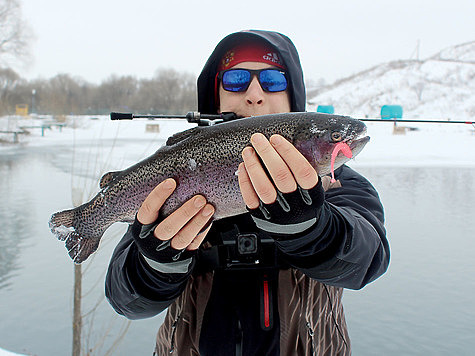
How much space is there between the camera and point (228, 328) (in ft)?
5.23

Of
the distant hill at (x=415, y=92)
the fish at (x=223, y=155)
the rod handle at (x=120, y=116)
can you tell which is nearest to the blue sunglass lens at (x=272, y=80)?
the fish at (x=223, y=155)

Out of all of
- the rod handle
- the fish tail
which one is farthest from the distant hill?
the fish tail

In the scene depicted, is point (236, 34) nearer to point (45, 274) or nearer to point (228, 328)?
point (228, 328)

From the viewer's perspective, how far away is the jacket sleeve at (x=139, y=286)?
4.81ft

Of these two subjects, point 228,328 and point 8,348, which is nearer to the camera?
point 228,328

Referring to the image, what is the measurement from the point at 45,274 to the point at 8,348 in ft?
4.54

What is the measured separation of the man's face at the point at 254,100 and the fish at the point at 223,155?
1.59ft

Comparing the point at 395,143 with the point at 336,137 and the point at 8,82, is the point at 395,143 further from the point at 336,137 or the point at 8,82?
the point at 8,82

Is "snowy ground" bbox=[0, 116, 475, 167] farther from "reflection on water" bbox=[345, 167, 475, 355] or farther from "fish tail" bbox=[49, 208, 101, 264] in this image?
"fish tail" bbox=[49, 208, 101, 264]

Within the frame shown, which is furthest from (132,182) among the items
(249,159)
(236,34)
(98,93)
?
(98,93)

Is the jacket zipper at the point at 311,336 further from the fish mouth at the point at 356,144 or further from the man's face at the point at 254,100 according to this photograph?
the man's face at the point at 254,100

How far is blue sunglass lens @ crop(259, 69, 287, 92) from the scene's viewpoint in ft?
6.29

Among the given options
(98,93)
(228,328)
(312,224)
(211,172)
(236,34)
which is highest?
(98,93)

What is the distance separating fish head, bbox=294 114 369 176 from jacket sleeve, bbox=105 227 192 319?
650 millimetres
